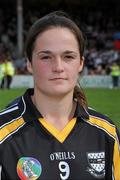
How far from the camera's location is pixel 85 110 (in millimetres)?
2686

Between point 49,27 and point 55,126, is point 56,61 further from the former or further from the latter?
point 55,126

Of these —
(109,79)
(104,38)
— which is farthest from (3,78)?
(104,38)

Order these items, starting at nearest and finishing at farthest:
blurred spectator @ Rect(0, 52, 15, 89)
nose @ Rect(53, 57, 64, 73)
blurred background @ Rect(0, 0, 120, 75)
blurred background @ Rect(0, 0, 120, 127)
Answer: nose @ Rect(53, 57, 64, 73) → blurred spectator @ Rect(0, 52, 15, 89) → blurred background @ Rect(0, 0, 120, 127) → blurred background @ Rect(0, 0, 120, 75)

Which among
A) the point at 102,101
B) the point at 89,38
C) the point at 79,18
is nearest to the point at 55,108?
the point at 102,101

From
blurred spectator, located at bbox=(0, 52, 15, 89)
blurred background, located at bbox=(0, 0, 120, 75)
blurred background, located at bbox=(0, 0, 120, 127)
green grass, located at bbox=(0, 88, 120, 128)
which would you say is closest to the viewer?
green grass, located at bbox=(0, 88, 120, 128)

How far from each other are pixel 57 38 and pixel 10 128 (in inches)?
17.6

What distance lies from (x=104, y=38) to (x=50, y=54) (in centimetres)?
2955

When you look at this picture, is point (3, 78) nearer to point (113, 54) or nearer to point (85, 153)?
point (113, 54)

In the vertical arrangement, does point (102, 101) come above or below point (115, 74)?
above

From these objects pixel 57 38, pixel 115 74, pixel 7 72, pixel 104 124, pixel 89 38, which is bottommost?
pixel 115 74

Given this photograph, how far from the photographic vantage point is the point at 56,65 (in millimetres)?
2475

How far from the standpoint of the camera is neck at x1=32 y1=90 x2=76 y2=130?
102 inches

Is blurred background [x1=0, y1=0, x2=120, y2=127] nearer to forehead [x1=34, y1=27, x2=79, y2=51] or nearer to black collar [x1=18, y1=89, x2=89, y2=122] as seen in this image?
black collar [x1=18, y1=89, x2=89, y2=122]

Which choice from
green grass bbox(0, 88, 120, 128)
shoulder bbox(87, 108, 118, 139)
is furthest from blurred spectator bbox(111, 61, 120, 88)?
shoulder bbox(87, 108, 118, 139)
